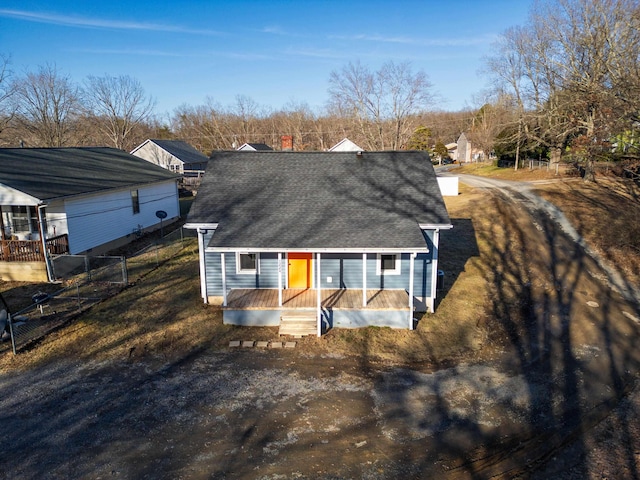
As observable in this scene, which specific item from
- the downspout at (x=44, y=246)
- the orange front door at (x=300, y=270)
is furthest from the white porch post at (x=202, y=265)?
the downspout at (x=44, y=246)

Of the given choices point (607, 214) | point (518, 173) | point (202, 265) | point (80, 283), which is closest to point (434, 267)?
point (202, 265)

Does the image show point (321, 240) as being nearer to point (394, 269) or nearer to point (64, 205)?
point (394, 269)

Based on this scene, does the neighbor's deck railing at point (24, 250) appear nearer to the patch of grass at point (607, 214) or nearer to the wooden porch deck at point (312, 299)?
the wooden porch deck at point (312, 299)

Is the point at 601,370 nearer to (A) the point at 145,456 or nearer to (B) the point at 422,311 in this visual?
(B) the point at 422,311

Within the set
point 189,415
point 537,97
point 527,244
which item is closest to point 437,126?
point 537,97

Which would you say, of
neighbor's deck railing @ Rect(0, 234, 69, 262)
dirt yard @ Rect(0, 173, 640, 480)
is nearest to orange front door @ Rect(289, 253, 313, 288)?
dirt yard @ Rect(0, 173, 640, 480)
